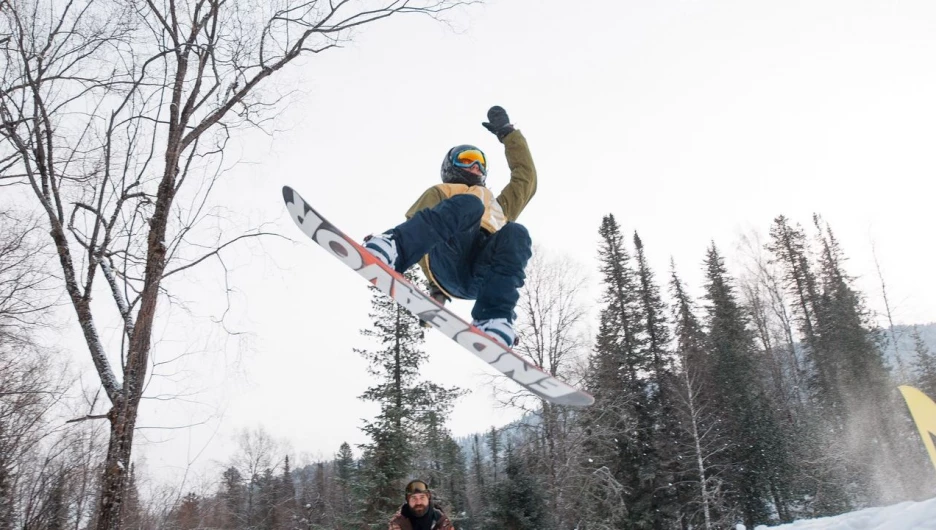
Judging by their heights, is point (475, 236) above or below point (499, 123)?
below

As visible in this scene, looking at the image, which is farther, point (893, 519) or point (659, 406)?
point (659, 406)

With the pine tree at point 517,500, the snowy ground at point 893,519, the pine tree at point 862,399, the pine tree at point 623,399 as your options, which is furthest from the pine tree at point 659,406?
the snowy ground at point 893,519

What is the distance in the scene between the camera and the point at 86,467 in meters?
7.08

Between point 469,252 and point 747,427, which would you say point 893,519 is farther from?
point 747,427

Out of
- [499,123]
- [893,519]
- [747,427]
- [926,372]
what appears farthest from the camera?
[926,372]

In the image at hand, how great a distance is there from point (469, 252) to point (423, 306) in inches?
26.7

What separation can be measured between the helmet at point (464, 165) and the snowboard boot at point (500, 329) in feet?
3.35

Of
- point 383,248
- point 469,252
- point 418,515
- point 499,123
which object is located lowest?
point 418,515

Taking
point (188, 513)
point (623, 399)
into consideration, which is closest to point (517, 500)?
point (623, 399)

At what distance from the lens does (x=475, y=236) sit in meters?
4.34

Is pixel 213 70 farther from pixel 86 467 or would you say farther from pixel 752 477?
pixel 752 477

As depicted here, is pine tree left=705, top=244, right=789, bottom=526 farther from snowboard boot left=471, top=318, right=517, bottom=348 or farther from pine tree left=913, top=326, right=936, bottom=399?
snowboard boot left=471, top=318, right=517, bottom=348

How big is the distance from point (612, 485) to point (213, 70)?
15561 mm

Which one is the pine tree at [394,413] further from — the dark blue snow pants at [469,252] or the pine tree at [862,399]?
the pine tree at [862,399]
